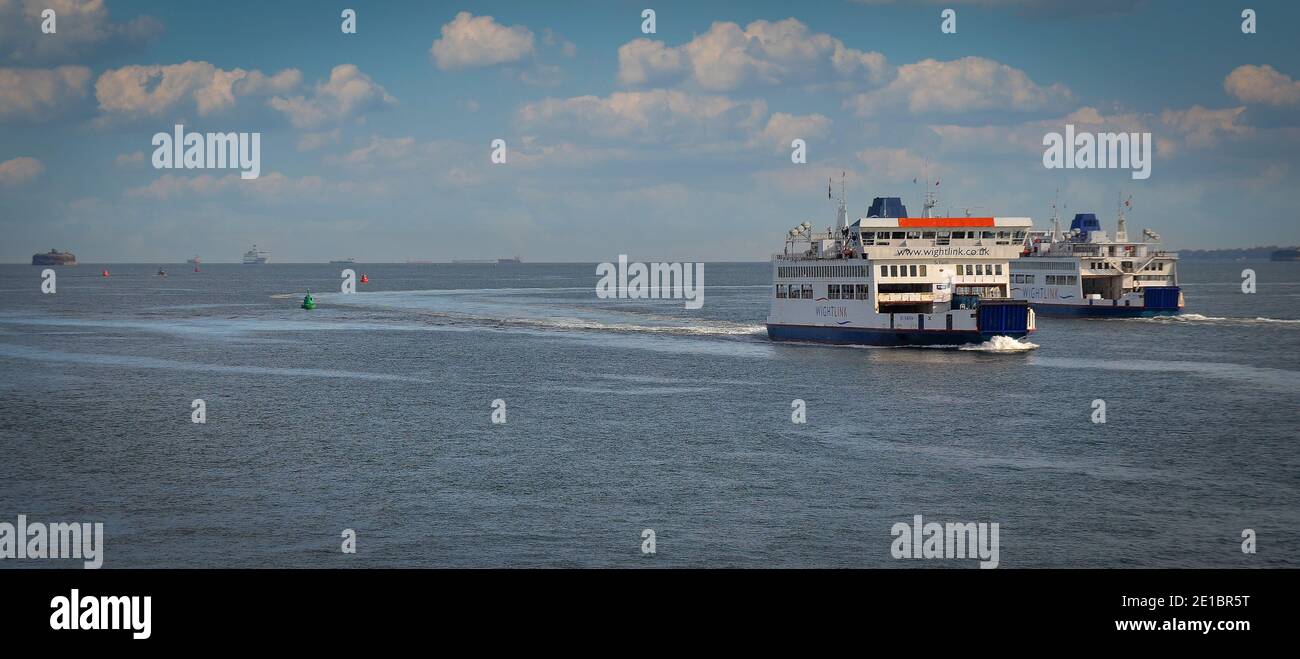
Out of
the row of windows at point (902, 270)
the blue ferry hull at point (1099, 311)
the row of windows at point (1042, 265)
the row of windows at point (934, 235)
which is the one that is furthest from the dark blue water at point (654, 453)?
the row of windows at point (1042, 265)

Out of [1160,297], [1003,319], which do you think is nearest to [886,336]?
[1003,319]

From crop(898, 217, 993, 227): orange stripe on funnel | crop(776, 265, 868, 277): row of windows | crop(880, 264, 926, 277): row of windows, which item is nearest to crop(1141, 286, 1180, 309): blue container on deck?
crop(898, 217, 993, 227): orange stripe on funnel

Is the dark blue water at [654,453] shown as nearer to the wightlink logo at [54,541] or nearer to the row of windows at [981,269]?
the wightlink logo at [54,541]

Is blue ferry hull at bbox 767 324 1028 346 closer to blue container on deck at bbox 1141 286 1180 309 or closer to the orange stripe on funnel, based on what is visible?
the orange stripe on funnel
